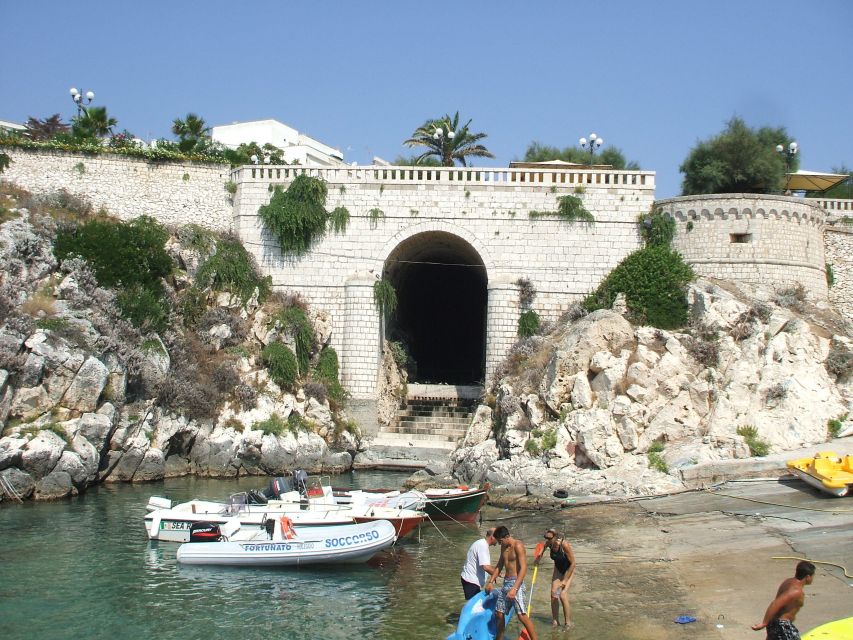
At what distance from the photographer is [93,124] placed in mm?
30297

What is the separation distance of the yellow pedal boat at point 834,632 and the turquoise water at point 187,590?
498 cm

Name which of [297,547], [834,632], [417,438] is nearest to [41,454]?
[297,547]

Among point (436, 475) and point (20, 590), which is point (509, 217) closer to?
point (436, 475)

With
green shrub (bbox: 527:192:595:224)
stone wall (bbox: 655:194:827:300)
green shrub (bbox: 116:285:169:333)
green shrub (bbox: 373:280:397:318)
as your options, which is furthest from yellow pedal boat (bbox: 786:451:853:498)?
green shrub (bbox: 116:285:169:333)

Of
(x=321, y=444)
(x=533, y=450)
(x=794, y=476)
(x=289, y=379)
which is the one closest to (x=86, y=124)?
(x=289, y=379)

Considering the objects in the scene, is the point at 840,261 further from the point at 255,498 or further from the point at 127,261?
the point at 127,261

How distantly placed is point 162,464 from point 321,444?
4.84 meters

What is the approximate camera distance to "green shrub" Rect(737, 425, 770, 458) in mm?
19656

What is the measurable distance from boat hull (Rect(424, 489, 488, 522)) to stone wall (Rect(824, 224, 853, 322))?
575 inches

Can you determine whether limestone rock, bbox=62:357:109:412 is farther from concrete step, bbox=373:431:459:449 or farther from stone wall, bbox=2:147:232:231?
concrete step, bbox=373:431:459:449

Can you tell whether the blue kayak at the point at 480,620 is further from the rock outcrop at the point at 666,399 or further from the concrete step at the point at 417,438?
the concrete step at the point at 417,438

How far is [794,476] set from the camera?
18062mm

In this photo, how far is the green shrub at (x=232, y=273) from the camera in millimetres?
26375

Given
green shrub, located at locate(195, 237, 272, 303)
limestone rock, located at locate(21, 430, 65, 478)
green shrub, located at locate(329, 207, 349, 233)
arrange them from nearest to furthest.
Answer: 1. limestone rock, located at locate(21, 430, 65, 478)
2. green shrub, located at locate(195, 237, 272, 303)
3. green shrub, located at locate(329, 207, 349, 233)
